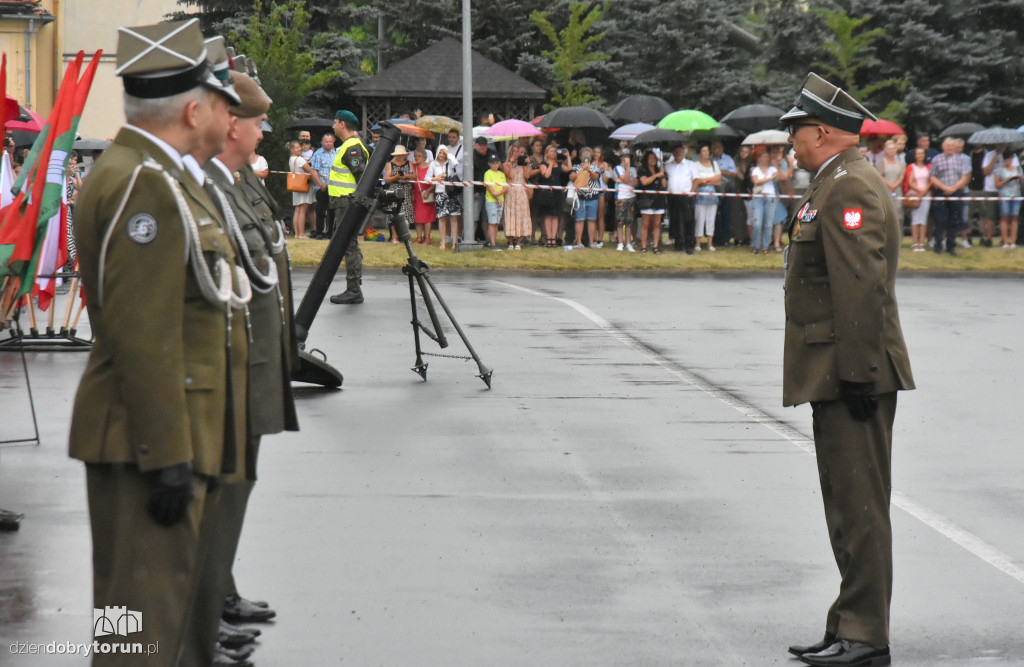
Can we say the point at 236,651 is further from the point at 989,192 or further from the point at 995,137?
the point at 995,137

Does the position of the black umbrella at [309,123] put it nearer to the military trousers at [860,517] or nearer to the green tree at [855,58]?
the green tree at [855,58]

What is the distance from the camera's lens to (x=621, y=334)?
15602 mm

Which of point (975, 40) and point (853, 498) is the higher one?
point (975, 40)

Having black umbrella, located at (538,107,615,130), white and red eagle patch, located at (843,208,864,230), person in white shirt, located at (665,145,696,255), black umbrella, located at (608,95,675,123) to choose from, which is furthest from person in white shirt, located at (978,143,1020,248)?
white and red eagle patch, located at (843,208,864,230)

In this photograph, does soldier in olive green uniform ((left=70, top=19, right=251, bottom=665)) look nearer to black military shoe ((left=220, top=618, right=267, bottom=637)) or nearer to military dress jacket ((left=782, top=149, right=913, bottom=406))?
black military shoe ((left=220, top=618, right=267, bottom=637))

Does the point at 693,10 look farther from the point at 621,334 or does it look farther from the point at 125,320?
the point at 125,320

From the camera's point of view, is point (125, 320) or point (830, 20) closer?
point (125, 320)

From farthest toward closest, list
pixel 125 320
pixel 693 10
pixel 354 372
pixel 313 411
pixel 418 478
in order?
pixel 693 10, pixel 354 372, pixel 313 411, pixel 418 478, pixel 125 320

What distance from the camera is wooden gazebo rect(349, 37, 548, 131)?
35.3m

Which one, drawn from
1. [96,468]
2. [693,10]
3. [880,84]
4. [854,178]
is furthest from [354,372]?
[693,10]

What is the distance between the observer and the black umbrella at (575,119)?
28625mm

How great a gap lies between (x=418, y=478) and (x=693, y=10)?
31539mm

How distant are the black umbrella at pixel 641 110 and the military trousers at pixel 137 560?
28.1m

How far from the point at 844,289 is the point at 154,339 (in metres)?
2.61
